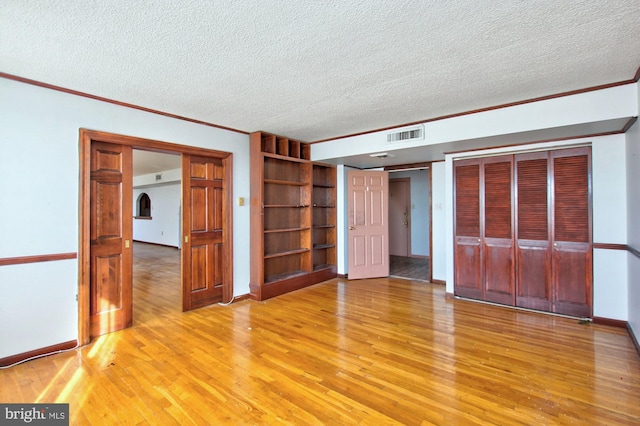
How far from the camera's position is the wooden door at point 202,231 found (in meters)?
4.00

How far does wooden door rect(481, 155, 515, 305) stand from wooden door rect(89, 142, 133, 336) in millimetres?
4524

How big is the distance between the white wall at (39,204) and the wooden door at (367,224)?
3821 mm

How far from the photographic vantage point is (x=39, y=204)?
9.27ft

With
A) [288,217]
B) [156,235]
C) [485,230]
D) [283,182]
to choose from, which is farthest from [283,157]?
[156,235]

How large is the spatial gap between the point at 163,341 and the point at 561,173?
4.89 m

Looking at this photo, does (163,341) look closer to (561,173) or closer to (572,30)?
(572,30)

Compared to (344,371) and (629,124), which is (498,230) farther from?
(344,371)

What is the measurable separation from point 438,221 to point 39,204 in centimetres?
532

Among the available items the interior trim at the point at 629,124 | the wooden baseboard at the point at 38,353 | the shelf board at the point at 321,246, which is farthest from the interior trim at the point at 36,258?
the interior trim at the point at 629,124

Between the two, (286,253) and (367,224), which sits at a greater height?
(367,224)

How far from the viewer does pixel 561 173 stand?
3771 millimetres

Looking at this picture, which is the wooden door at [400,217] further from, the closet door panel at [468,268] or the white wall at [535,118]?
the white wall at [535,118]

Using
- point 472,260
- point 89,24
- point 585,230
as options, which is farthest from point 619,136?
point 89,24

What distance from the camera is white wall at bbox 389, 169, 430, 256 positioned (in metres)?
8.33
